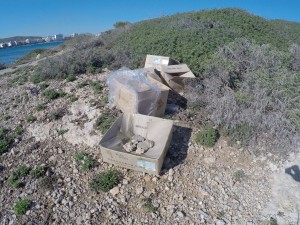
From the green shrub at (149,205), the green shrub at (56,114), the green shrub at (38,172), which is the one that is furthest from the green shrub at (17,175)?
the green shrub at (149,205)

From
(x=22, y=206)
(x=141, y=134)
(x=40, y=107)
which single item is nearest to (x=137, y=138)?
(x=141, y=134)

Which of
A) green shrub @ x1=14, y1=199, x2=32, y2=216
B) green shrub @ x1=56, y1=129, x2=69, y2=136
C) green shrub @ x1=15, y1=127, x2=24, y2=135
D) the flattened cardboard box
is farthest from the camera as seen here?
green shrub @ x1=15, y1=127, x2=24, y2=135

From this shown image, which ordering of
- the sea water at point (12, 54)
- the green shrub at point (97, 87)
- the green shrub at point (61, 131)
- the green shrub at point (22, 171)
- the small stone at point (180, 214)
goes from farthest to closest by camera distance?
the sea water at point (12, 54)
the green shrub at point (97, 87)
the green shrub at point (61, 131)
the green shrub at point (22, 171)
the small stone at point (180, 214)

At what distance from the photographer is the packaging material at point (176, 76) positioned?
5.52m

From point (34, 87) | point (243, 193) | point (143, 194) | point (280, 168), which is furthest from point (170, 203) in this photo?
point (34, 87)

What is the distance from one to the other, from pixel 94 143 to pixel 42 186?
3.56 feet

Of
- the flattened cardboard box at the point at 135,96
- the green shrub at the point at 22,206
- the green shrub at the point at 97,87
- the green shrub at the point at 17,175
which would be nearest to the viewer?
the green shrub at the point at 22,206

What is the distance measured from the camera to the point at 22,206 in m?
3.66

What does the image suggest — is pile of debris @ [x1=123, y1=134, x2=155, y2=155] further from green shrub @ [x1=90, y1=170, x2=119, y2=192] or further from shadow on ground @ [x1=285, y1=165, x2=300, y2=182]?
shadow on ground @ [x1=285, y1=165, x2=300, y2=182]

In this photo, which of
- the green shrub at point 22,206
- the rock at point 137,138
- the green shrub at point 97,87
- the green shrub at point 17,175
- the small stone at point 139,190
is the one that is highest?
the green shrub at point 97,87

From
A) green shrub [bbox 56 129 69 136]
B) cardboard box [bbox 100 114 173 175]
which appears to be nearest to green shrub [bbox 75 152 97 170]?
cardboard box [bbox 100 114 173 175]

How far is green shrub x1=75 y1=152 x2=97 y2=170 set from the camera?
4.15 meters

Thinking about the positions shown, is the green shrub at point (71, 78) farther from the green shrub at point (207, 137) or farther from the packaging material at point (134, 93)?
the green shrub at point (207, 137)

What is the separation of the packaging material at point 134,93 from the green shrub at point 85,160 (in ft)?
3.52
